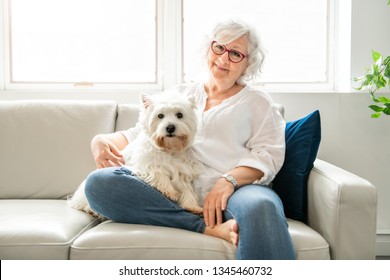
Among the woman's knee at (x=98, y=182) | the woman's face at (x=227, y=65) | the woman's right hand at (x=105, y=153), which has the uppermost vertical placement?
the woman's face at (x=227, y=65)

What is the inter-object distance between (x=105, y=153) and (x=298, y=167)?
2.75ft

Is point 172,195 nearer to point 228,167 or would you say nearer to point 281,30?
point 228,167

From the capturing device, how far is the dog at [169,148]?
208 cm

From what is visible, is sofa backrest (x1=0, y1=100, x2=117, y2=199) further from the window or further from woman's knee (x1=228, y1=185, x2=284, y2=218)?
woman's knee (x1=228, y1=185, x2=284, y2=218)

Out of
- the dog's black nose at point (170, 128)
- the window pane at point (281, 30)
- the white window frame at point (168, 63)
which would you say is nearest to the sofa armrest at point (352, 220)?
the dog's black nose at point (170, 128)

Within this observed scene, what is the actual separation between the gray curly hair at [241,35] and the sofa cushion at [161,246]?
795 millimetres

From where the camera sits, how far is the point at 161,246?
6.27 feet

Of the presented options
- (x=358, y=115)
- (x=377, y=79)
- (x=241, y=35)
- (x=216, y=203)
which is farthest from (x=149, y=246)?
(x=358, y=115)

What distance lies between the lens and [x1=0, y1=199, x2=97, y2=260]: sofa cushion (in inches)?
76.4

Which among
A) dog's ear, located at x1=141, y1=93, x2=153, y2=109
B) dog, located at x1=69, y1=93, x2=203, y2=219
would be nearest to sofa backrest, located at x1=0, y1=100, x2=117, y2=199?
dog, located at x1=69, y1=93, x2=203, y2=219

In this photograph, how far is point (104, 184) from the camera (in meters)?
2.03

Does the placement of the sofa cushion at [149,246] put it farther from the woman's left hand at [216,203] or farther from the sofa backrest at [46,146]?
the sofa backrest at [46,146]
